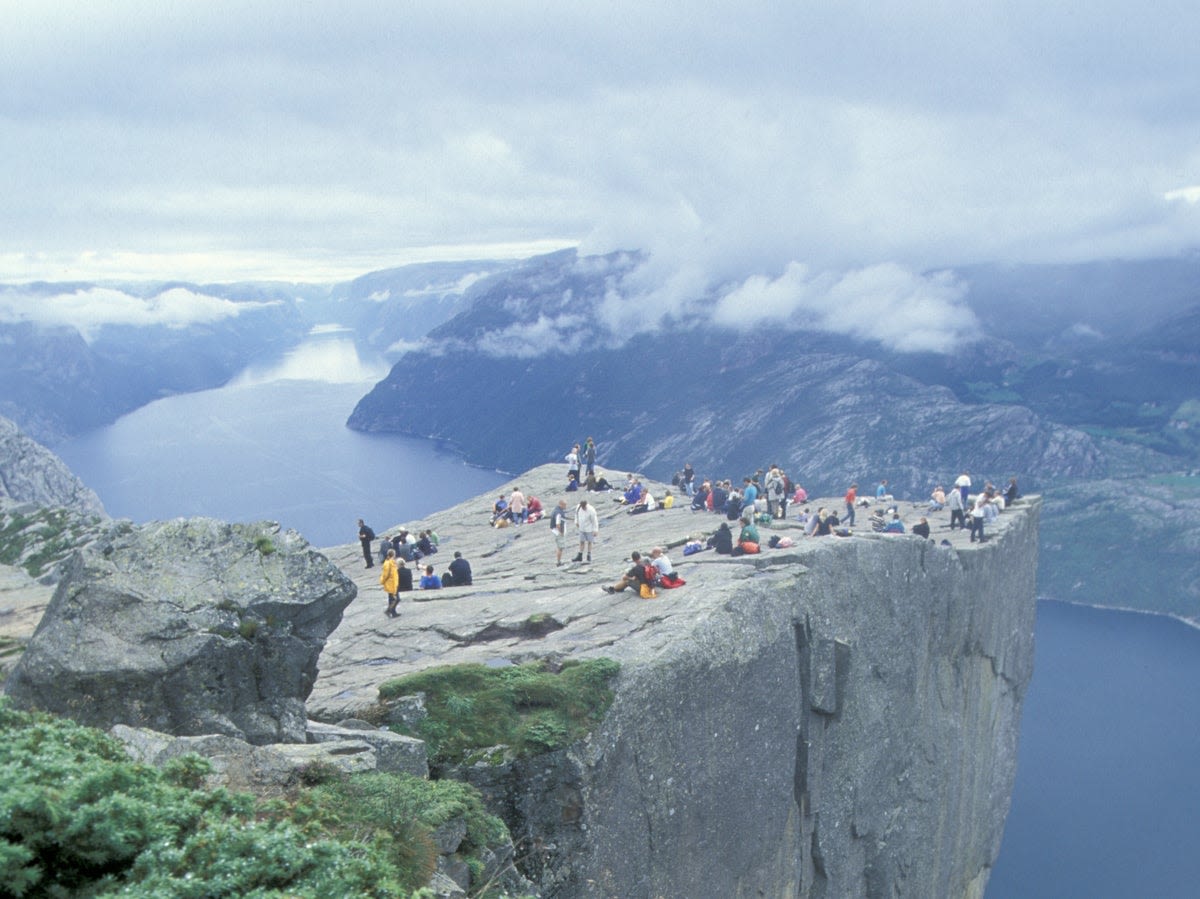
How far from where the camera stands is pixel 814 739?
24328 millimetres

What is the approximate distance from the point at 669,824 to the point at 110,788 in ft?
39.9

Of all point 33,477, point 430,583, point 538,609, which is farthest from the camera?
point 33,477

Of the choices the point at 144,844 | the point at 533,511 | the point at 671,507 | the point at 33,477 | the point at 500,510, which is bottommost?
the point at 33,477

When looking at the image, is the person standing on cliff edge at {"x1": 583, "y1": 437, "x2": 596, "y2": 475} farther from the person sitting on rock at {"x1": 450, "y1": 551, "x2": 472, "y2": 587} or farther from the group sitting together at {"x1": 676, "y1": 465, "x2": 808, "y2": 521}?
the person sitting on rock at {"x1": 450, "y1": 551, "x2": 472, "y2": 587}

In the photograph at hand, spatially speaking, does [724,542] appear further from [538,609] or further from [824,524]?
[538,609]

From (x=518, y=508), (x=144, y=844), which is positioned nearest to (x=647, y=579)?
(x=144, y=844)

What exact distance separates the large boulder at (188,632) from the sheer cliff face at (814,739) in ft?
18.8

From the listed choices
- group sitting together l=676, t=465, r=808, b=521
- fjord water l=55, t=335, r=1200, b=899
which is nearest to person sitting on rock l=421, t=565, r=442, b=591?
group sitting together l=676, t=465, r=808, b=521

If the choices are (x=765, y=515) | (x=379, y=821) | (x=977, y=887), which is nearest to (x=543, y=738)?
(x=379, y=821)

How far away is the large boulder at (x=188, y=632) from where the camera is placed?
1385cm

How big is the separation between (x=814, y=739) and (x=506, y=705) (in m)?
11.0

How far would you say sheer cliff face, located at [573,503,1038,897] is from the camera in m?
17.9

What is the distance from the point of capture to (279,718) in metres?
15.1

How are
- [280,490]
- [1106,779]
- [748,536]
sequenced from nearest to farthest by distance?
[748,536]
[1106,779]
[280,490]
